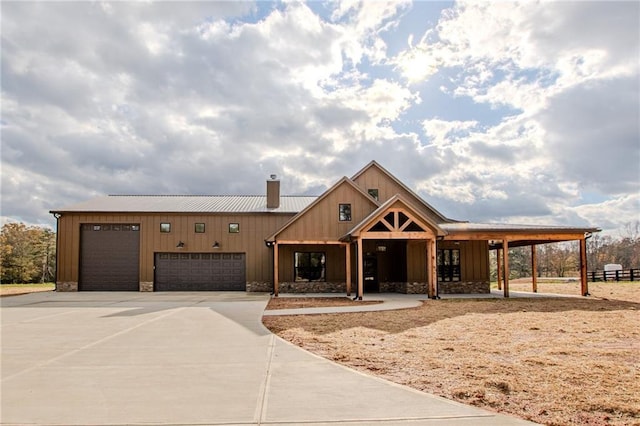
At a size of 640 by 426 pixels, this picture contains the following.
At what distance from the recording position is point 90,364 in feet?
22.7

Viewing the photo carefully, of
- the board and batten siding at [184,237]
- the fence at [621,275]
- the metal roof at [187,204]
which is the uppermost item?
the metal roof at [187,204]

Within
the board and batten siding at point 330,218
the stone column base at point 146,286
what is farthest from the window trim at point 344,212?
the stone column base at point 146,286

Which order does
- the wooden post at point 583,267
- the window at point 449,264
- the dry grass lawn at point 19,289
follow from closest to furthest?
the wooden post at point 583,267, the window at point 449,264, the dry grass lawn at point 19,289

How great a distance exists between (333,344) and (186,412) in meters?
4.19

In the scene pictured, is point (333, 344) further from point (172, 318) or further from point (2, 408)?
point (172, 318)

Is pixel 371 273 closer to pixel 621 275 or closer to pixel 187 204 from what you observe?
pixel 187 204

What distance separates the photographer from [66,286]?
2462 centimetres

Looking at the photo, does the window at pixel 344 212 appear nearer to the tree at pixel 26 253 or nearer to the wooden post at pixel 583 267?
the wooden post at pixel 583 267

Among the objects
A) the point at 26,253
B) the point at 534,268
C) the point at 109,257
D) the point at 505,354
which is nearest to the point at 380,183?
the point at 534,268

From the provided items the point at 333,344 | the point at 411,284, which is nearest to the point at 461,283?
the point at 411,284

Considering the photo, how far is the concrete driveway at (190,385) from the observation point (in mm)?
4598

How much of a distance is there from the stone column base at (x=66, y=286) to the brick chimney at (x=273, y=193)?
36.8 ft

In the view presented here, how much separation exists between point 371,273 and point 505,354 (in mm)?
15899

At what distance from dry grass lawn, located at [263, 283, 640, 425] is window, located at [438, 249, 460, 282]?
8.05m
